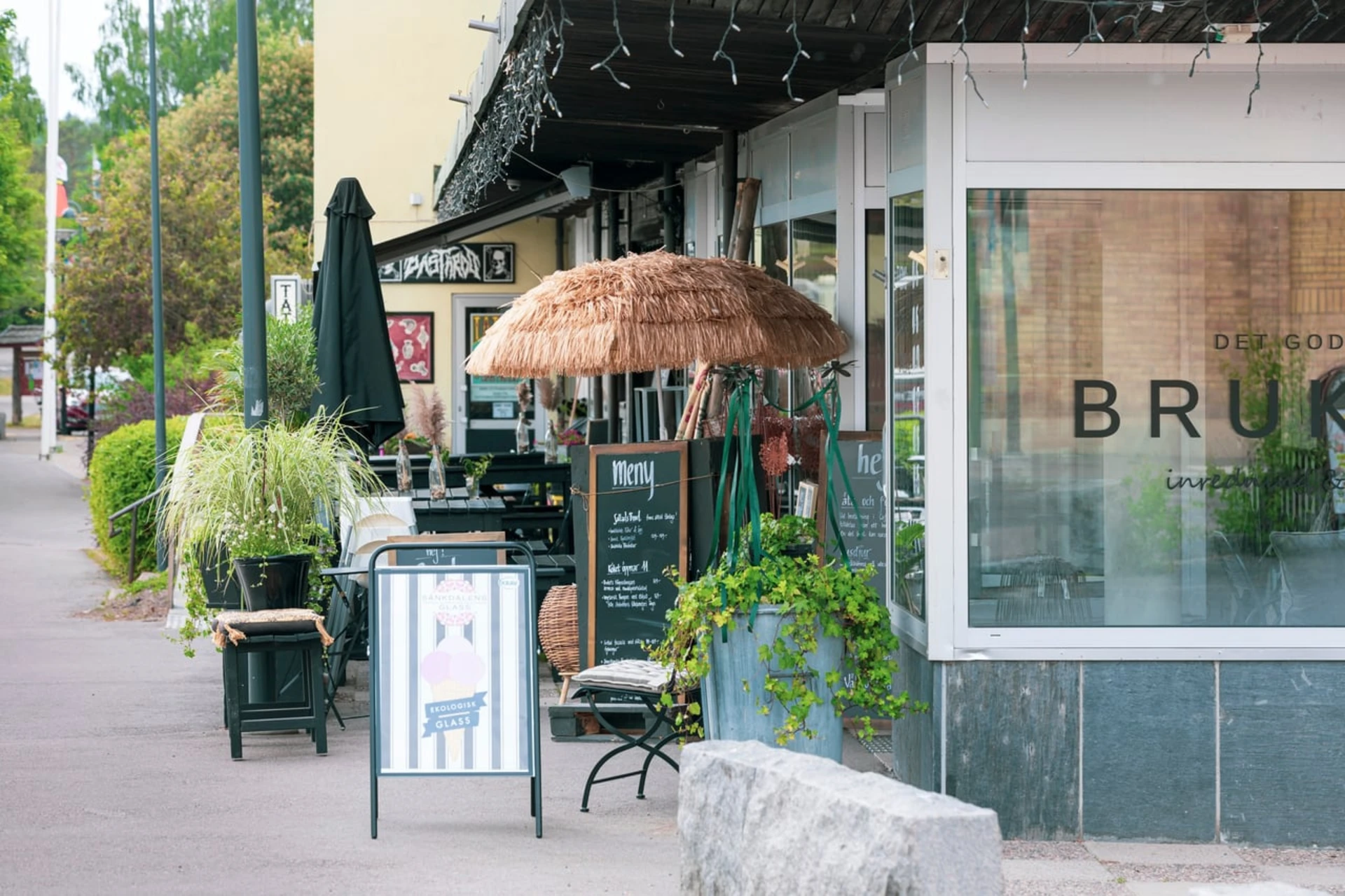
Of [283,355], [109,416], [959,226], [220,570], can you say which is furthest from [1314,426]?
[109,416]

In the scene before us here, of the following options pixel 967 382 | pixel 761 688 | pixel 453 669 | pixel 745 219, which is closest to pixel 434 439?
pixel 745 219

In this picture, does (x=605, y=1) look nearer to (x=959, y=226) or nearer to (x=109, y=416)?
(x=959, y=226)

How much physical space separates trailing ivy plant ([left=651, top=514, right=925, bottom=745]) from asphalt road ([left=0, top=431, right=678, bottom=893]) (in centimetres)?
68

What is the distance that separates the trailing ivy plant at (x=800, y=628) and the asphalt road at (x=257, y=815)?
0.68 m

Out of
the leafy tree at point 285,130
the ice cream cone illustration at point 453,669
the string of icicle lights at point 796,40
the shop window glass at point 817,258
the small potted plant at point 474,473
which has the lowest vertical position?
the ice cream cone illustration at point 453,669

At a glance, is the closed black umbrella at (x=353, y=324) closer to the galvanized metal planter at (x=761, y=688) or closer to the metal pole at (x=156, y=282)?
the galvanized metal planter at (x=761, y=688)

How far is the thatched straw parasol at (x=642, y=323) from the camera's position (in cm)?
677

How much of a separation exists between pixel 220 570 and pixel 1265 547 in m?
4.73

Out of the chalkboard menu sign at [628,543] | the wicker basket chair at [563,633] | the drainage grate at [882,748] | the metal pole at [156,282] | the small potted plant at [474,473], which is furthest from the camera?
the metal pole at [156,282]

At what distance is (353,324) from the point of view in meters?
9.43

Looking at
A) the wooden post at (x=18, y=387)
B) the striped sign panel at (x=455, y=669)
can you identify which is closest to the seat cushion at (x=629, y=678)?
the striped sign panel at (x=455, y=669)

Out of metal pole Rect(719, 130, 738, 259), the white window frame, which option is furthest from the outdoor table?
the white window frame

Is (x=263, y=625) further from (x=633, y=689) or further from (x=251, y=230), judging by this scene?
(x=251, y=230)

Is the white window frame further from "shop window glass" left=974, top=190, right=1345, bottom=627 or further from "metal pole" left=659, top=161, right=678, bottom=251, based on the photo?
"metal pole" left=659, top=161, right=678, bottom=251
